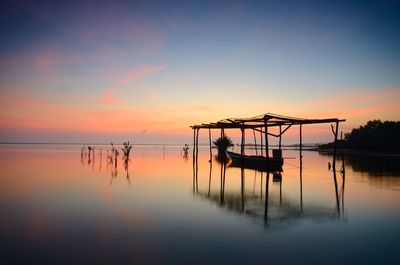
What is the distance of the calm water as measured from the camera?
8.21 meters

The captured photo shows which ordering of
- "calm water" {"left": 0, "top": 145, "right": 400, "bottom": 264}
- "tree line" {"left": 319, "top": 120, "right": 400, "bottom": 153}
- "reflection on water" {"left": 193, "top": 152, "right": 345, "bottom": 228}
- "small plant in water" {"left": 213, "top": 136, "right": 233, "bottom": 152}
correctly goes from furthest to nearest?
1. "tree line" {"left": 319, "top": 120, "right": 400, "bottom": 153}
2. "small plant in water" {"left": 213, "top": 136, "right": 233, "bottom": 152}
3. "reflection on water" {"left": 193, "top": 152, "right": 345, "bottom": 228}
4. "calm water" {"left": 0, "top": 145, "right": 400, "bottom": 264}

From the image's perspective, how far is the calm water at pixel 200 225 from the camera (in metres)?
8.21

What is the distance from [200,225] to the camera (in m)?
11.3

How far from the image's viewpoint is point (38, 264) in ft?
24.6

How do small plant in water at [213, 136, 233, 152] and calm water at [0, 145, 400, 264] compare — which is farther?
small plant in water at [213, 136, 233, 152]

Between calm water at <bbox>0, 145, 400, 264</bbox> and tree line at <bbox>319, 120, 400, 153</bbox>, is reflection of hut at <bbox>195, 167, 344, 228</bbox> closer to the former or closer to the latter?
calm water at <bbox>0, 145, 400, 264</bbox>

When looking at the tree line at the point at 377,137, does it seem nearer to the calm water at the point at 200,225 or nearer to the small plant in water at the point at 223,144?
the small plant in water at the point at 223,144

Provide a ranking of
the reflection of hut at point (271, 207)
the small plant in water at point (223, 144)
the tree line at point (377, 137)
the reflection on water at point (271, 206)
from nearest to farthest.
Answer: the reflection of hut at point (271, 207)
the reflection on water at point (271, 206)
the small plant in water at point (223, 144)
the tree line at point (377, 137)

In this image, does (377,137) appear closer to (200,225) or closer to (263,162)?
A: (263,162)

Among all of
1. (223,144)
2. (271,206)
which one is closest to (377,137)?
(223,144)

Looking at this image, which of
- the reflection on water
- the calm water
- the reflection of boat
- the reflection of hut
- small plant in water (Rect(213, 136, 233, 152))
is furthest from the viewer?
small plant in water (Rect(213, 136, 233, 152))

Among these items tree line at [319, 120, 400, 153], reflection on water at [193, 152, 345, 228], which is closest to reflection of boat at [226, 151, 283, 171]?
reflection on water at [193, 152, 345, 228]

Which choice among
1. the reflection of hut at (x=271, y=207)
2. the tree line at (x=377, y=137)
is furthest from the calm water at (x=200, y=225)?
the tree line at (x=377, y=137)

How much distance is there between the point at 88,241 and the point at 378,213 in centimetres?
1139
